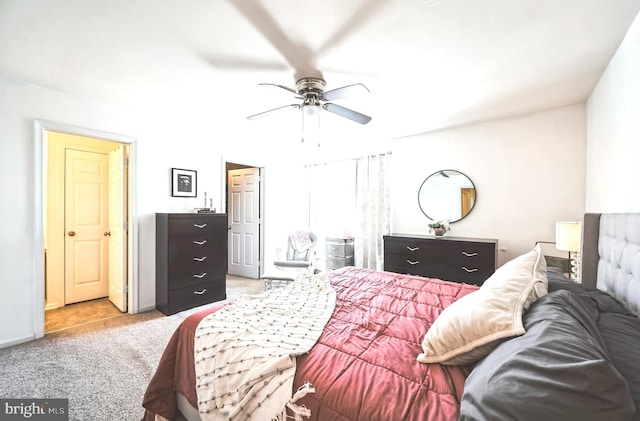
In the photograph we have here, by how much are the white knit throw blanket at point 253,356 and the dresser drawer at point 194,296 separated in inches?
76.3

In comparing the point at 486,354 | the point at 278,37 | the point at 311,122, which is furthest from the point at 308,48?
the point at 486,354

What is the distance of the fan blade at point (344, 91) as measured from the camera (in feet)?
6.21

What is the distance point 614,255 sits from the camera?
1.50 meters

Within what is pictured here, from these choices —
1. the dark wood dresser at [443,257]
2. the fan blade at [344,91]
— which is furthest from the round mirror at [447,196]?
the fan blade at [344,91]

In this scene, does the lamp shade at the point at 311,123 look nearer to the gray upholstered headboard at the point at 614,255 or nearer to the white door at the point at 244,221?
the white door at the point at 244,221

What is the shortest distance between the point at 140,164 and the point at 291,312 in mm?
2865

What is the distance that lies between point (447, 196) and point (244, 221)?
11.5ft

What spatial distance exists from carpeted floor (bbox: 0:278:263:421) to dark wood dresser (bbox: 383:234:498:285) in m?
2.87

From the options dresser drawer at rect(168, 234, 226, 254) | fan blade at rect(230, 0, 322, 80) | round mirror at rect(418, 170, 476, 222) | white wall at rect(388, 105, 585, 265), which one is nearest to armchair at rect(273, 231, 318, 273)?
dresser drawer at rect(168, 234, 226, 254)

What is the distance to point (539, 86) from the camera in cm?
248

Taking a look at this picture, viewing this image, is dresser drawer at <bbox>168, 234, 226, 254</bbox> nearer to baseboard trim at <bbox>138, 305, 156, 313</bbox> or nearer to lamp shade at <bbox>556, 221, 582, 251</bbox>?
baseboard trim at <bbox>138, 305, 156, 313</bbox>

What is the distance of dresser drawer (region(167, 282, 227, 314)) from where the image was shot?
3170 mm

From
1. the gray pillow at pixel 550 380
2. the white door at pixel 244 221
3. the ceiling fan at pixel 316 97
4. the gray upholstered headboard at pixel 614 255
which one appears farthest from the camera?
the white door at pixel 244 221

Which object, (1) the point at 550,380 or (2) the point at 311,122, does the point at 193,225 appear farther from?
(1) the point at 550,380
